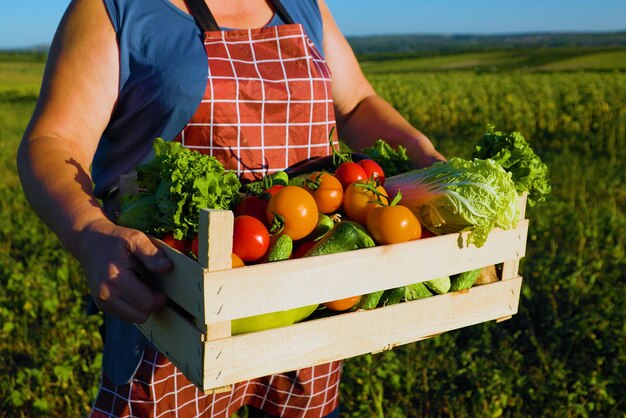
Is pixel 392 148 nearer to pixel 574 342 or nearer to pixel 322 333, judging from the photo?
pixel 322 333

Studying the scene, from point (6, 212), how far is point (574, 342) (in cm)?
581

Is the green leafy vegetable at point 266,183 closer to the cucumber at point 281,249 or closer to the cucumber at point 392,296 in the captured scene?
the cucumber at point 281,249

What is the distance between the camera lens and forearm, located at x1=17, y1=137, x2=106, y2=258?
1.59m

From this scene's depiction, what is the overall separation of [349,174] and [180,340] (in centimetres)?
64

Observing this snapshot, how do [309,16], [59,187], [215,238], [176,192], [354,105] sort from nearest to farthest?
[215,238]
[176,192]
[59,187]
[309,16]
[354,105]

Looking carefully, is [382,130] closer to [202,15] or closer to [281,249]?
[202,15]

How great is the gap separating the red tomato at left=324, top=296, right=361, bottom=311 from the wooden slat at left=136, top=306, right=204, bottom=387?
35cm

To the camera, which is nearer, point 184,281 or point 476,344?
point 184,281

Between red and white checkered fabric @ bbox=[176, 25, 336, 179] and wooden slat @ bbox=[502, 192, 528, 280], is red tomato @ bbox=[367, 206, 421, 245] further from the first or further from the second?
red and white checkered fabric @ bbox=[176, 25, 336, 179]

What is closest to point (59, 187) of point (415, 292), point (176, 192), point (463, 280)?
point (176, 192)

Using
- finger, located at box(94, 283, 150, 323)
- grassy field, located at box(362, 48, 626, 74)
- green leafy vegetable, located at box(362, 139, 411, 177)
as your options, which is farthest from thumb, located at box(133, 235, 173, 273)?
grassy field, located at box(362, 48, 626, 74)

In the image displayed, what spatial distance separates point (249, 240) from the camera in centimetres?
151

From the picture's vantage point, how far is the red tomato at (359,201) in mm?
1749

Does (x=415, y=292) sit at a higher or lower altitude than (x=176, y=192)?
lower
